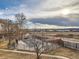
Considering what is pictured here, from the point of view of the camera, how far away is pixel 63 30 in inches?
951

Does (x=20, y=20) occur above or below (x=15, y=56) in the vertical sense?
above

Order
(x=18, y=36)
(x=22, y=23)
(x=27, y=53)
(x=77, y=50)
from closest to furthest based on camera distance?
(x=27, y=53)
(x=77, y=50)
(x=18, y=36)
(x=22, y=23)

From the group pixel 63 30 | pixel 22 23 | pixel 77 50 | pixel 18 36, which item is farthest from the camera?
pixel 22 23

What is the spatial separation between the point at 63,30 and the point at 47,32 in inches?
104

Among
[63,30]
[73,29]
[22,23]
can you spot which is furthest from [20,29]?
[73,29]

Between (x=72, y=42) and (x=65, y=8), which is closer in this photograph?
(x=65, y=8)

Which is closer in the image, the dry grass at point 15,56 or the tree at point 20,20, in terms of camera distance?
the dry grass at point 15,56

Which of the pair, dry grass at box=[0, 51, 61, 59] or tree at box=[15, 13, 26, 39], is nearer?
dry grass at box=[0, 51, 61, 59]

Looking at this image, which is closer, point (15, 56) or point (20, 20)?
point (15, 56)

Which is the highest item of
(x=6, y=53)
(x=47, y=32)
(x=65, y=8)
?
(x=65, y=8)

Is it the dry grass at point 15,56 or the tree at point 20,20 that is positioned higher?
the tree at point 20,20

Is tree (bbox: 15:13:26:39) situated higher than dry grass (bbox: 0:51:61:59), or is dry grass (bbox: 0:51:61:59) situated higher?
tree (bbox: 15:13:26:39)

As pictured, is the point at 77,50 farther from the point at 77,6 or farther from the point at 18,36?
the point at 18,36

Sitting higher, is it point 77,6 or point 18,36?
point 77,6
